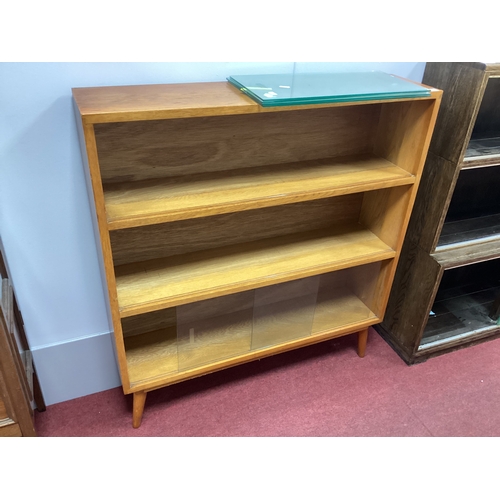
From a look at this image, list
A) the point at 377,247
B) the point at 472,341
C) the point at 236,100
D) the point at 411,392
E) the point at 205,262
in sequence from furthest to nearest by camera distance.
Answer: the point at 472,341
the point at 411,392
the point at 377,247
the point at 205,262
the point at 236,100

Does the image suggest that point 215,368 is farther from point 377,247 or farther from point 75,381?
point 377,247

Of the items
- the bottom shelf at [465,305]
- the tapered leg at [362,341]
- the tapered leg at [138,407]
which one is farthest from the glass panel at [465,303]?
the tapered leg at [138,407]

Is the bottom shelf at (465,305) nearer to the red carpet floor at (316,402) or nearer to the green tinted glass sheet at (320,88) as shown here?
the red carpet floor at (316,402)

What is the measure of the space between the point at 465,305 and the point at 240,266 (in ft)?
3.84

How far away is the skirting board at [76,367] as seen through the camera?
149 cm

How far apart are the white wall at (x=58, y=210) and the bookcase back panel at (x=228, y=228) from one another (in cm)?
13

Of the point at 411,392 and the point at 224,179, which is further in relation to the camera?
the point at 411,392

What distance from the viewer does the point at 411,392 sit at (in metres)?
1.67

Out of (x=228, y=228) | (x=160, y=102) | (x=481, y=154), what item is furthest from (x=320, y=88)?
(x=481, y=154)

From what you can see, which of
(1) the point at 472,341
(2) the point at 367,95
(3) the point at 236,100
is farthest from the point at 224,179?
(1) the point at 472,341

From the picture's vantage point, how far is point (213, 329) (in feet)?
5.13

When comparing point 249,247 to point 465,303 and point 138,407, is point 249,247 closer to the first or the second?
point 138,407

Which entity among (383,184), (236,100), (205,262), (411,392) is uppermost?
(236,100)
